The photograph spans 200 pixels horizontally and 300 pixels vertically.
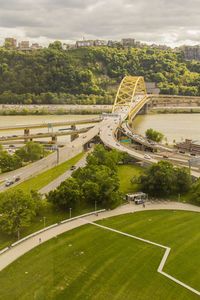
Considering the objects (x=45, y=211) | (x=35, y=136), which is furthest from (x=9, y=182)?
(x=35, y=136)

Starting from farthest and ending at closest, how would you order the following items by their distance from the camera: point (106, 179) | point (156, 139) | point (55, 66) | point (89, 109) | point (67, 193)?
point (55, 66)
point (89, 109)
point (156, 139)
point (106, 179)
point (67, 193)

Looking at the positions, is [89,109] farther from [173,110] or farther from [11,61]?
[11,61]

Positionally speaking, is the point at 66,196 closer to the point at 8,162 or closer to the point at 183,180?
the point at 183,180

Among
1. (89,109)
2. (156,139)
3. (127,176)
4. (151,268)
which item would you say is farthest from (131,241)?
(89,109)

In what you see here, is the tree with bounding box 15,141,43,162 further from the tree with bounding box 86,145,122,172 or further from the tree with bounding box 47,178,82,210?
the tree with bounding box 47,178,82,210

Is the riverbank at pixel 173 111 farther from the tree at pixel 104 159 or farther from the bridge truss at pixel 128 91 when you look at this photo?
the tree at pixel 104 159

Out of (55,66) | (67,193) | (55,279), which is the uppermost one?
(55,66)

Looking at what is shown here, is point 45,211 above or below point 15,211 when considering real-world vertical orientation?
below
